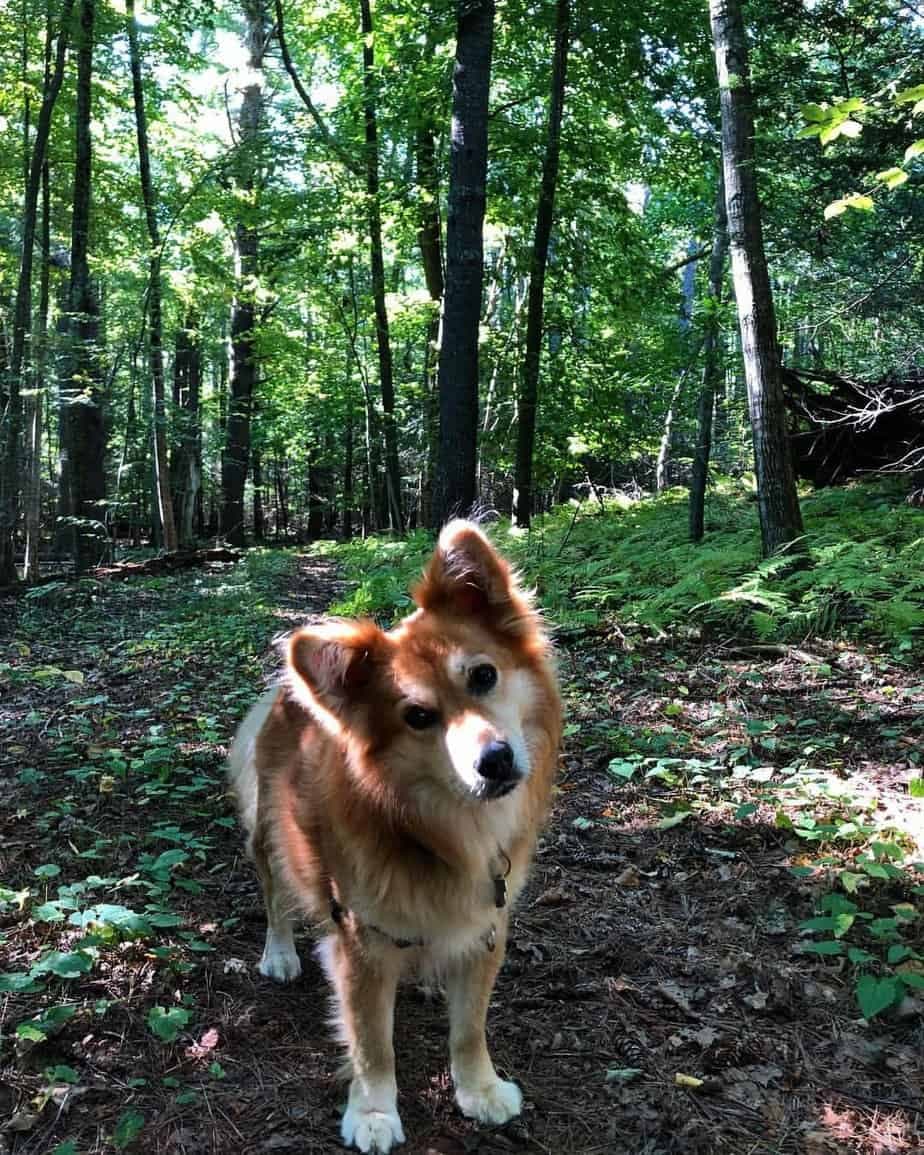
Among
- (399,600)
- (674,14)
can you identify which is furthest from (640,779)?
(674,14)

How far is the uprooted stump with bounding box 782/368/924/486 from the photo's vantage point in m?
10.1

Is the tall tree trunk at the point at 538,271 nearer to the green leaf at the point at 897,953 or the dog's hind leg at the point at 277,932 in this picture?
the dog's hind leg at the point at 277,932

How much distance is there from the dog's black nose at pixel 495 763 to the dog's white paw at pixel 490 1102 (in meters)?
1.13

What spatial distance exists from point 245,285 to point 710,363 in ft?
38.7

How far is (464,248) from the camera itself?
8336 millimetres

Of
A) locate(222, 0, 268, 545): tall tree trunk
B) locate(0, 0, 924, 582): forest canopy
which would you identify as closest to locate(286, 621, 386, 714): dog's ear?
locate(0, 0, 924, 582): forest canopy

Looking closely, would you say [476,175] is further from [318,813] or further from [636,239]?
[318,813]

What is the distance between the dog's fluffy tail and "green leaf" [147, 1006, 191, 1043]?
803 millimetres

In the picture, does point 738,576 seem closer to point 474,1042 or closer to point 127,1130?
point 474,1042

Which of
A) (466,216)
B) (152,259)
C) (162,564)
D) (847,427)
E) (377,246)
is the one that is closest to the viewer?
(466,216)

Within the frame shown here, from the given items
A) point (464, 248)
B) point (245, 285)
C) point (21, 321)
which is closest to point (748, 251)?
point (464, 248)

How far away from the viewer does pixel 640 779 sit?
467 cm

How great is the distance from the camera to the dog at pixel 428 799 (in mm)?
2385

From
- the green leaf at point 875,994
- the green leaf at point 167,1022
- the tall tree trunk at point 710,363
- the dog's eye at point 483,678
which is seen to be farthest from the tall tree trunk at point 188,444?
the green leaf at point 875,994
